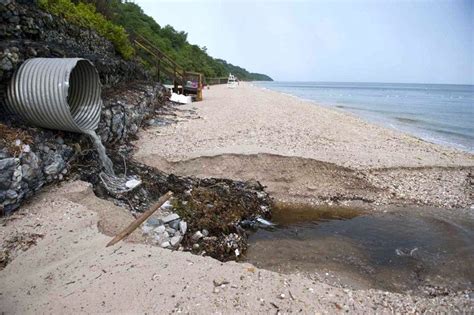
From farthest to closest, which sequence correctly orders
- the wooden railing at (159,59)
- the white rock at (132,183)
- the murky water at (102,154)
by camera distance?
1. the wooden railing at (159,59)
2. the murky water at (102,154)
3. the white rock at (132,183)

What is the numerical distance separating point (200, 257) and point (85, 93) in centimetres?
510

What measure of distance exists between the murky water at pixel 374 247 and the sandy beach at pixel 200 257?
56 cm

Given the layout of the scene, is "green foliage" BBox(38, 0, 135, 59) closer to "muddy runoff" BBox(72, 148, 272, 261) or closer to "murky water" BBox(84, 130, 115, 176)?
"murky water" BBox(84, 130, 115, 176)

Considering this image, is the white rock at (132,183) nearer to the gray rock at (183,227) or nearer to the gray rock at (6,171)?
the gray rock at (183,227)

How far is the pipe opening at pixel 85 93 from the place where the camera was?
729 centimetres

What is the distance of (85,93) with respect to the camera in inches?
293

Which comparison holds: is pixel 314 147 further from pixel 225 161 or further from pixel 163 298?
pixel 163 298

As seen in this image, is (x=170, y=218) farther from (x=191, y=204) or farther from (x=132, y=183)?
(x=132, y=183)

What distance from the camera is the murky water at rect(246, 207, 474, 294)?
16.3ft

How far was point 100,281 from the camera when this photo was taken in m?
3.83

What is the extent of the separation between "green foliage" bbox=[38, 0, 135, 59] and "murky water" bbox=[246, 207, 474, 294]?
27.7 feet

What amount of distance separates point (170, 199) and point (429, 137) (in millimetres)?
15616

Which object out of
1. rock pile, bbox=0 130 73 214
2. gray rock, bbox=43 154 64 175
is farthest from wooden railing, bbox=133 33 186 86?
gray rock, bbox=43 154 64 175

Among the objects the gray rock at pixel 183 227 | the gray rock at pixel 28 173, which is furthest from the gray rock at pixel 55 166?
the gray rock at pixel 183 227
